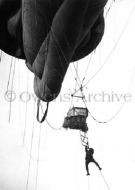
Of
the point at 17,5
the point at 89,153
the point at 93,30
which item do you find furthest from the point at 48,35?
the point at 89,153

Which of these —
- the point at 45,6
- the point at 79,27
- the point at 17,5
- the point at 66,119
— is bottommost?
the point at 66,119

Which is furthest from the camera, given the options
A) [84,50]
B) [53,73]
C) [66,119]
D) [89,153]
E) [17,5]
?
[66,119]

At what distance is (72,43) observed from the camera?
494 cm

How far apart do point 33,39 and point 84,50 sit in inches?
44.6

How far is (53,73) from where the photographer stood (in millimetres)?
5352

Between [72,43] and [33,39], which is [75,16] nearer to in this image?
[72,43]

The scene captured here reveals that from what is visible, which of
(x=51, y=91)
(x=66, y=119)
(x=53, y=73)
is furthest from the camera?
(x=66, y=119)

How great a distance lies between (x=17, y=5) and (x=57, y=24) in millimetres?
2134

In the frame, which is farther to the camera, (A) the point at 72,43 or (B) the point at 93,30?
(B) the point at 93,30

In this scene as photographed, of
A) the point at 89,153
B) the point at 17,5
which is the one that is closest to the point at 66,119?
the point at 89,153

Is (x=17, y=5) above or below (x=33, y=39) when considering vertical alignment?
above

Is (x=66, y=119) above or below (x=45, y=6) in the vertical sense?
below

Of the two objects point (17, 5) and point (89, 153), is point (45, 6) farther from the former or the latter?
point (89, 153)

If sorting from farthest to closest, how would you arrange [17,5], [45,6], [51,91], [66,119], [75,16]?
[66,119], [17,5], [51,91], [45,6], [75,16]
